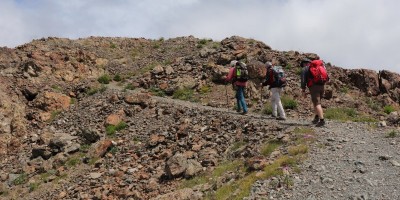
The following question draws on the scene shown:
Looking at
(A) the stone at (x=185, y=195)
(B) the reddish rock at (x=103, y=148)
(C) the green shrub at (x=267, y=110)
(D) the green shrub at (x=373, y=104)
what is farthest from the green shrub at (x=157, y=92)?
(A) the stone at (x=185, y=195)

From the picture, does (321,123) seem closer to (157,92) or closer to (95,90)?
(157,92)

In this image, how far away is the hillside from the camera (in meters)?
14.7

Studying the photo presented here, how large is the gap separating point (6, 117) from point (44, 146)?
4.49 m

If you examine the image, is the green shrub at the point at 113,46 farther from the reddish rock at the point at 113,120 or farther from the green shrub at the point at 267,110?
the green shrub at the point at 267,110

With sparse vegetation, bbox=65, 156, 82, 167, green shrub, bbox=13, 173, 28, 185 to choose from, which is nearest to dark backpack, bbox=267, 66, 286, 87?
sparse vegetation, bbox=65, 156, 82, 167

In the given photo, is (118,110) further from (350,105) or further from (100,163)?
(350,105)

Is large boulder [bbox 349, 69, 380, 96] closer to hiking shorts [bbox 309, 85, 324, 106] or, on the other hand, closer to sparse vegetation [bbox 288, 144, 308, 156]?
hiking shorts [bbox 309, 85, 324, 106]

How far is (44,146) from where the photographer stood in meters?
22.0

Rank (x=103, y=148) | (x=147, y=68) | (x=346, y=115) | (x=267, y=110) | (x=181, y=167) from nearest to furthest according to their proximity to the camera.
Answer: (x=181, y=167) → (x=103, y=148) → (x=346, y=115) → (x=267, y=110) → (x=147, y=68)

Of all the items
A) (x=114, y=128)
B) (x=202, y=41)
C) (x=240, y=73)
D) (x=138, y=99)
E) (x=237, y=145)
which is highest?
(x=202, y=41)

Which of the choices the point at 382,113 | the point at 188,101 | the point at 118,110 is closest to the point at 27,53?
the point at 118,110

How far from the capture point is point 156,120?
71.1 feet

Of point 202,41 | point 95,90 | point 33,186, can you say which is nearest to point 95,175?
point 33,186

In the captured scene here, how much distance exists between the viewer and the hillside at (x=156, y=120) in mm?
14742
